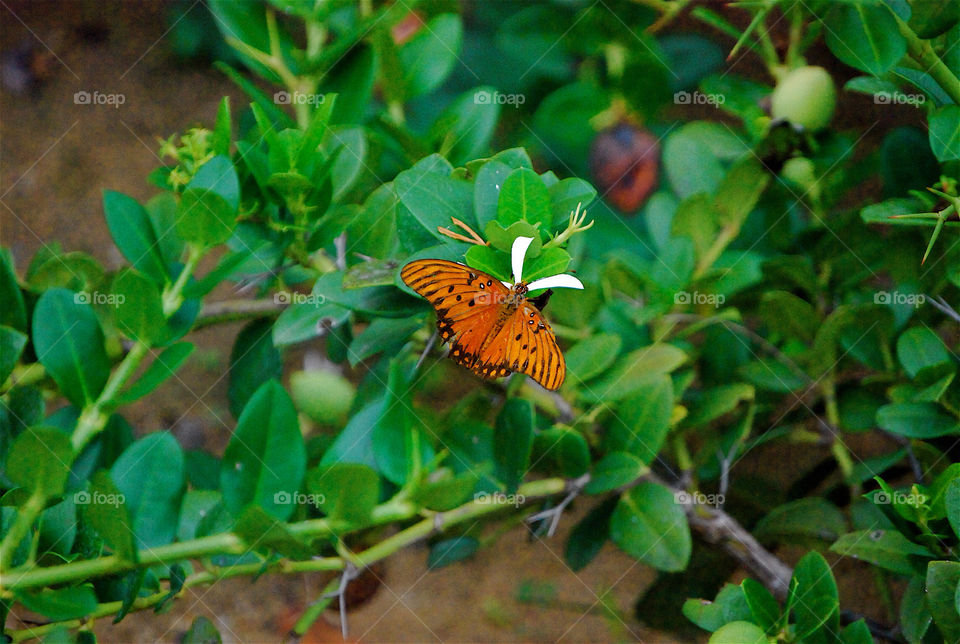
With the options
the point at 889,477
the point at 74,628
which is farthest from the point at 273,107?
the point at 889,477

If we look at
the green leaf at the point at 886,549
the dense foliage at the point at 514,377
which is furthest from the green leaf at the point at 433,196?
the green leaf at the point at 886,549

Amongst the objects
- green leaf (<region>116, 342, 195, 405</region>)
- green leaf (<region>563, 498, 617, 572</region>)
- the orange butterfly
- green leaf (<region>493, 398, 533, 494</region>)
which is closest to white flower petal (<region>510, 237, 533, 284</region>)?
the orange butterfly

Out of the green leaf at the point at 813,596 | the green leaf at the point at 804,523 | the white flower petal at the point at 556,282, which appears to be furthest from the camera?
the green leaf at the point at 804,523

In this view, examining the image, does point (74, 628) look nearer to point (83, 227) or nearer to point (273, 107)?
point (273, 107)

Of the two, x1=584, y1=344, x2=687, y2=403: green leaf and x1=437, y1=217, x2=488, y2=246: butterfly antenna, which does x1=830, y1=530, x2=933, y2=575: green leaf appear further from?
x1=437, y1=217, x2=488, y2=246: butterfly antenna

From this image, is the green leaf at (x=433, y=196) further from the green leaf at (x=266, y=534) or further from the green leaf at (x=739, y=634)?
the green leaf at (x=739, y=634)

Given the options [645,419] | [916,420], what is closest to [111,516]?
[645,419]
